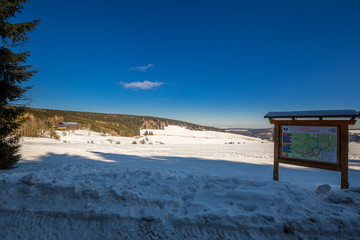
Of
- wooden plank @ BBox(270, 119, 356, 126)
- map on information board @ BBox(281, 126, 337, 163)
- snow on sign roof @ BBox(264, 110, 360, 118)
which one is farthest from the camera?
map on information board @ BBox(281, 126, 337, 163)

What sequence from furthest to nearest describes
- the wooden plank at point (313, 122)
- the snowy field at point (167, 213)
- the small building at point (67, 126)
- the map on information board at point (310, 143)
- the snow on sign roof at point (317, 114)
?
1. the small building at point (67, 126)
2. the map on information board at point (310, 143)
3. the wooden plank at point (313, 122)
4. the snow on sign roof at point (317, 114)
5. the snowy field at point (167, 213)

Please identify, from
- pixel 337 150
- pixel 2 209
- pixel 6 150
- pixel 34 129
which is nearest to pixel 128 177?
pixel 2 209

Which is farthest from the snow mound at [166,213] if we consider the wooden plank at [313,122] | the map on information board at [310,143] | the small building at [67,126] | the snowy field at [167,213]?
the small building at [67,126]

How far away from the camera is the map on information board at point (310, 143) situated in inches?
172

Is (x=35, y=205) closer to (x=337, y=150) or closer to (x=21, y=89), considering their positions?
(x=21, y=89)

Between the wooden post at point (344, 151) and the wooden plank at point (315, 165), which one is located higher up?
the wooden post at point (344, 151)

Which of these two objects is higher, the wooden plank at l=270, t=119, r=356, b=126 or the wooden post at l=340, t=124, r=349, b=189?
the wooden plank at l=270, t=119, r=356, b=126

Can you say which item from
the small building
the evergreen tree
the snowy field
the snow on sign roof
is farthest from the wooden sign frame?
the small building

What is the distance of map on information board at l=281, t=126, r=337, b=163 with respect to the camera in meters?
4.38

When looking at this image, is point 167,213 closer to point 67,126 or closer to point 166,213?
point 166,213

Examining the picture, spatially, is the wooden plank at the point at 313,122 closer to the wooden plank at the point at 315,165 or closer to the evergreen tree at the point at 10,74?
the wooden plank at the point at 315,165

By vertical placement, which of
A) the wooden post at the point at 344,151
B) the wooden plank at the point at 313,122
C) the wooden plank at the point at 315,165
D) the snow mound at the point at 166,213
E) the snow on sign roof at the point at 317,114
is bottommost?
the snow mound at the point at 166,213

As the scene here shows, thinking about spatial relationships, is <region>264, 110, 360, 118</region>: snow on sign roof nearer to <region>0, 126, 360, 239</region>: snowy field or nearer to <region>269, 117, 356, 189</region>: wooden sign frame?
<region>269, 117, 356, 189</region>: wooden sign frame

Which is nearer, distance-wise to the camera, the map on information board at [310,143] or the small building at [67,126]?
the map on information board at [310,143]
